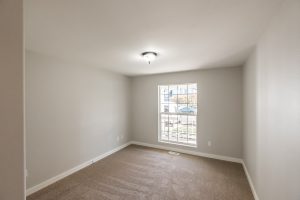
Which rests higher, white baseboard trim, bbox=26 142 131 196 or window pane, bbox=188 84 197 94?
window pane, bbox=188 84 197 94

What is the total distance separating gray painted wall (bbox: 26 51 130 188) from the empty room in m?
0.02

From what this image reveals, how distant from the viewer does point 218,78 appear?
3.59m

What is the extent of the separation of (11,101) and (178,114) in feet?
12.8

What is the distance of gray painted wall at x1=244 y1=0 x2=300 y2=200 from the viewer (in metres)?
1.01

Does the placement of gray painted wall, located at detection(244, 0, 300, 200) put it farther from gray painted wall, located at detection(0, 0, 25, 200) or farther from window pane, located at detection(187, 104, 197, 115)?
window pane, located at detection(187, 104, 197, 115)

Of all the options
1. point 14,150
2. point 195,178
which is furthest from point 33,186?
point 195,178

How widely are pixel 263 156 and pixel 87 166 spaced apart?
10.9 feet

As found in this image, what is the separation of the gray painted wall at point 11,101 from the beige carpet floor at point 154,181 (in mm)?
1812

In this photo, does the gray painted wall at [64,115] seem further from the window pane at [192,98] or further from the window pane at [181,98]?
the window pane at [192,98]

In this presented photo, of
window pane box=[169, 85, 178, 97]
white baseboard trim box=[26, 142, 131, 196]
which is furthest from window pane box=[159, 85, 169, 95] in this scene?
white baseboard trim box=[26, 142, 131, 196]

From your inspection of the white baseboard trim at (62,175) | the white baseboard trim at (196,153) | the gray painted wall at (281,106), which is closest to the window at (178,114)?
the white baseboard trim at (196,153)

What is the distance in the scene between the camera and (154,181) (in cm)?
263

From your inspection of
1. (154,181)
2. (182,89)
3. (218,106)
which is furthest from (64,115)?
(218,106)

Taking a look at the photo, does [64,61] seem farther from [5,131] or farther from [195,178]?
[195,178]
